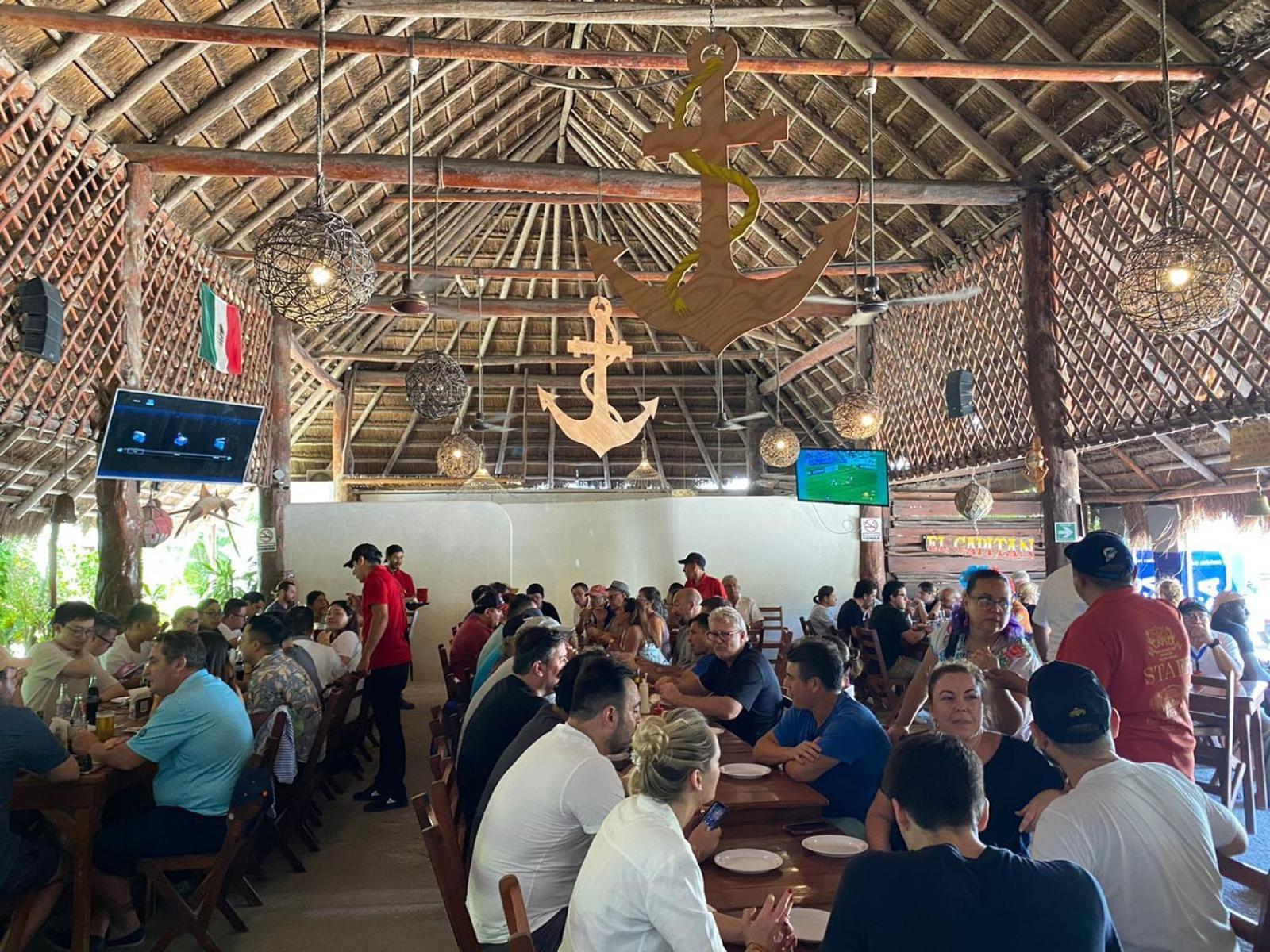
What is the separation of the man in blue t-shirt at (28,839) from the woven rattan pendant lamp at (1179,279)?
4.81 m

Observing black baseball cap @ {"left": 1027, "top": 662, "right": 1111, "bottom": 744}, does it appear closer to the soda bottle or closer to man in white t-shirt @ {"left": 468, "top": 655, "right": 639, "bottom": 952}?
man in white t-shirt @ {"left": 468, "top": 655, "right": 639, "bottom": 952}

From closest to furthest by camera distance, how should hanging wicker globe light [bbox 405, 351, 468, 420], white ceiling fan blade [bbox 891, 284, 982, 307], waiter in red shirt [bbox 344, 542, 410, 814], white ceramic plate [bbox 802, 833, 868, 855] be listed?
white ceramic plate [bbox 802, 833, 868, 855], waiter in red shirt [bbox 344, 542, 410, 814], white ceiling fan blade [bbox 891, 284, 982, 307], hanging wicker globe light [bbox 405, 351, 468, 420]

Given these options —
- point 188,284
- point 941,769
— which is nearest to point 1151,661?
point 941,769

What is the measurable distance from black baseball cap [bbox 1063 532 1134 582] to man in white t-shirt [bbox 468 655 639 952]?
167cm

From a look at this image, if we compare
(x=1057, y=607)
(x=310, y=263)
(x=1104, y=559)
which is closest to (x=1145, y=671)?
(x=1104, y=559)

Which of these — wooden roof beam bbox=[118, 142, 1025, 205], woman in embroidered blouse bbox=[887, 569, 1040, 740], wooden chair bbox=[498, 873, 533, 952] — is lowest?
wooden chair bbox=[498, 873, 533, 952]

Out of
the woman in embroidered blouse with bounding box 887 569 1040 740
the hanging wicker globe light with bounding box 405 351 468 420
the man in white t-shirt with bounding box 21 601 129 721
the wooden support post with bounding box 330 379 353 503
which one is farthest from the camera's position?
the wooden support post with bounding box 330 379 353 503

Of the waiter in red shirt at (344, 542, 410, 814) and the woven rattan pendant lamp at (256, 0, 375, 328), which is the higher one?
the woven rattan pendant lamp at (256, 0, 375, 328)

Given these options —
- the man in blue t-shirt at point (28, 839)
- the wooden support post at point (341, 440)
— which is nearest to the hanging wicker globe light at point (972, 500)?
the man in blue t-shirt at point (28, 839)

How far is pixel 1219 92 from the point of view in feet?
17.6

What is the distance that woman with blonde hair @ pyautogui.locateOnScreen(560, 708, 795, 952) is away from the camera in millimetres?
1635

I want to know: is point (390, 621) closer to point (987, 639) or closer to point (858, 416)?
point (987, 639)

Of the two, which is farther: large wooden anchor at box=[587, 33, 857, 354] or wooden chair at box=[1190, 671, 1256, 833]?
wooden chair at box=[1190, 671, 1256, 833]

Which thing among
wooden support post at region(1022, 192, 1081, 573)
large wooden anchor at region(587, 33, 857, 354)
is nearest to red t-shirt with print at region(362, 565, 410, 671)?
large wooden anchor at region(587, 33, 857, 354)
